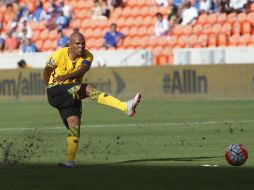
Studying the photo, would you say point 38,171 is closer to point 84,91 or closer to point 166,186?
point 84,91

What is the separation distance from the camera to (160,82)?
31781 mm

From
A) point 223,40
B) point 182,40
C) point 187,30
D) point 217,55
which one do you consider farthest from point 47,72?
→ point 187,30

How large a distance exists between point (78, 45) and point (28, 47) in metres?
24.0

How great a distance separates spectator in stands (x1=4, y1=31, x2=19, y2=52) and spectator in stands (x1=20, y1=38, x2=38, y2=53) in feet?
2.33

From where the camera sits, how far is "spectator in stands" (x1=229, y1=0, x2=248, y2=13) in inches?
1309

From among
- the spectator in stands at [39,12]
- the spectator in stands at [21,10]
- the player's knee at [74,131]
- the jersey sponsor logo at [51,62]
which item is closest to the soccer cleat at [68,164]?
the player's knee at [74,131]

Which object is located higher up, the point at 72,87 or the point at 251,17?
the point at 251,17

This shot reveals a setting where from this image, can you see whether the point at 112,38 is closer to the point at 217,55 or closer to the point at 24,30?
the point at 24,30

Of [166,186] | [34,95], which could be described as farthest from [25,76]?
[166,186]

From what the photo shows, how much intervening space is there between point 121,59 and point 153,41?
67.7 inches

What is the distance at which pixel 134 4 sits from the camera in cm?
3719

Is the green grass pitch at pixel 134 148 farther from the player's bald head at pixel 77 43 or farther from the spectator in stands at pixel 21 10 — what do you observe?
the spectator in stands at pixel 21 10

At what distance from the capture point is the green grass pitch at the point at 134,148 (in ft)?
36.8

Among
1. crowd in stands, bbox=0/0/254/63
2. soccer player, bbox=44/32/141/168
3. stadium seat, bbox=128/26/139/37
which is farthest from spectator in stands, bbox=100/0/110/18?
soccer player, bbox=44/32/141/168
